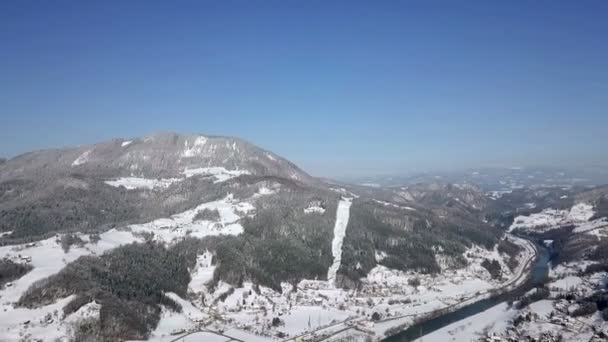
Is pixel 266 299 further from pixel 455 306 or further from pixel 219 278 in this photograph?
pixel 455 306

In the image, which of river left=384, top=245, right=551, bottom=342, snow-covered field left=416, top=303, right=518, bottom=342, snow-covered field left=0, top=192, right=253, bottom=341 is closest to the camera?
snow-covered field left=0, top=192, right=253, bottom=341

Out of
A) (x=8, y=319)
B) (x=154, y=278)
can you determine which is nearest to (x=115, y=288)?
(x=154, y=278)

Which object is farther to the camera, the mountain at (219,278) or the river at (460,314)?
the river at (460,314)

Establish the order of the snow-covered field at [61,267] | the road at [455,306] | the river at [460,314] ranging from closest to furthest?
the snow-covered field at [61,267], the road at [455,306], the river at [460,314]

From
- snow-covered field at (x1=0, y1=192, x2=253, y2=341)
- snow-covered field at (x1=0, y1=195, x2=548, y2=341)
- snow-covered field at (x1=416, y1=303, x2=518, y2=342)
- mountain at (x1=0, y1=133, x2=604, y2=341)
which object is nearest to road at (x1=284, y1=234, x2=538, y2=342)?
snow-covered field at (x1=0, y1=195, x2=548, y2=341)

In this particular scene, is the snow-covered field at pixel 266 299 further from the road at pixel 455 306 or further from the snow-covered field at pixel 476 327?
the snow-covered field at pixel 476 327

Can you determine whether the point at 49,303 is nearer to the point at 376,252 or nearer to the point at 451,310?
the point at 451,310

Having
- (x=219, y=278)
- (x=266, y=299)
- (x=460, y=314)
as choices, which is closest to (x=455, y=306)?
(x=460, y=314)

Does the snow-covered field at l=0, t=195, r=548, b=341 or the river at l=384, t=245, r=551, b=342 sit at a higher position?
the snow-covered field at l=0, t=195, r=548, b=341

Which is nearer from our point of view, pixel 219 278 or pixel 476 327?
pixel 476 327

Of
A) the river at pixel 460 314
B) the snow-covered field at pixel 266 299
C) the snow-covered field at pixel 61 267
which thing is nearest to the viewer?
the snow-covered field at pixel 61 267

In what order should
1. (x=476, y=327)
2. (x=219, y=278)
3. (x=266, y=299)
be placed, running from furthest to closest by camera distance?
(x=219, y=278) → (x=266, y=299) → (x=476, y=327)

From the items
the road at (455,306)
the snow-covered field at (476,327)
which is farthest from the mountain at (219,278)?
the snow-covered field at (476,327)

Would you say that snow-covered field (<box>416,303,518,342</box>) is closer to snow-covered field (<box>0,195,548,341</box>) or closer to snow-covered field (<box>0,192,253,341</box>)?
snow-covered field (<box>0,195,548,341</box>)
